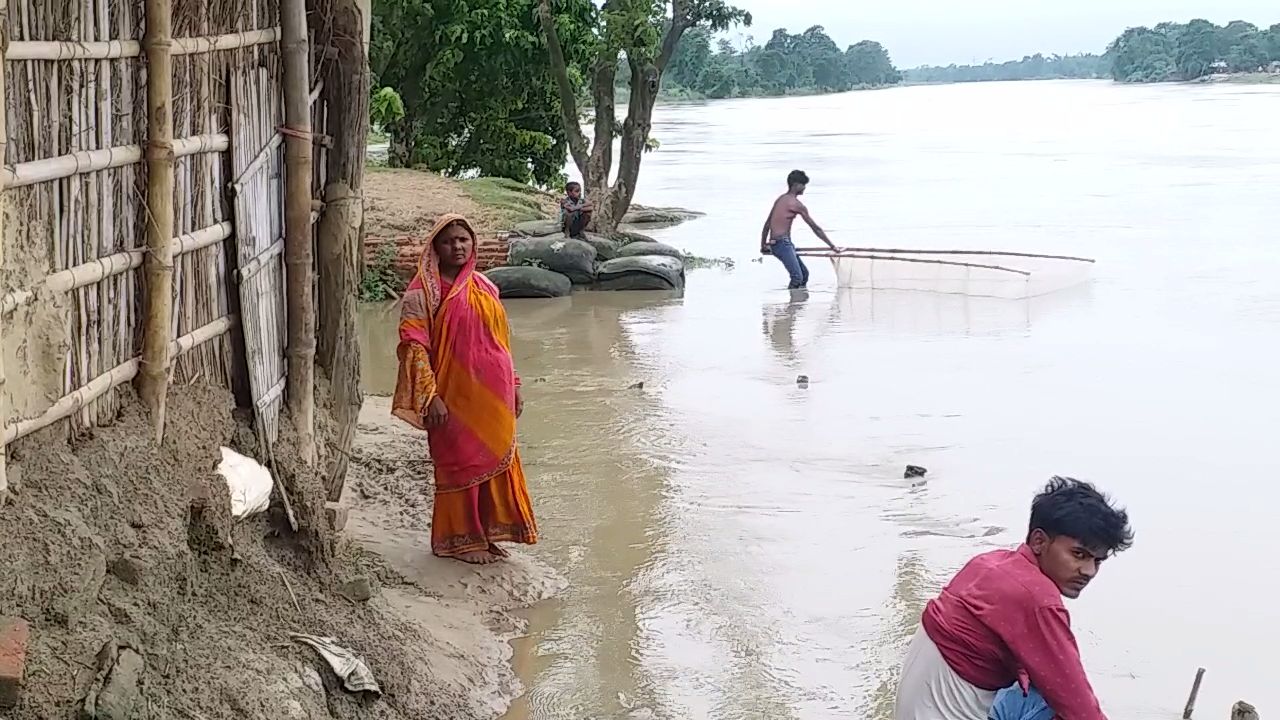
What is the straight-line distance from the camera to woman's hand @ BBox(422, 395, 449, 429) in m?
5.41

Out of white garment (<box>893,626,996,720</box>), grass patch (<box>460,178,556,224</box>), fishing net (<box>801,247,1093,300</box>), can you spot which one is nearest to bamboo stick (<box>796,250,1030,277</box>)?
fishing net (<box>801,247,1093,300</box>)

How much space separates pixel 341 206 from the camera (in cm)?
519

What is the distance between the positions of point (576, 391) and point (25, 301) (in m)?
6.57

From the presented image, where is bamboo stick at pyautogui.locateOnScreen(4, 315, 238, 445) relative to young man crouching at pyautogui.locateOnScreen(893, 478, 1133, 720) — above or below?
above

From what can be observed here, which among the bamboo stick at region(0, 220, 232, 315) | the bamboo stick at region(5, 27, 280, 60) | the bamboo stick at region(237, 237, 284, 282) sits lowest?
the bamboo stick at region(237, 237, 284, 282)

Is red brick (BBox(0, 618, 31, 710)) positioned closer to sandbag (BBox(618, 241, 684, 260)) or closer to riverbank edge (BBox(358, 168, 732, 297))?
riverbank edge (BBox(358, 168, 732, 297))

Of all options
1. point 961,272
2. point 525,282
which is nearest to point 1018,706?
point 525,282

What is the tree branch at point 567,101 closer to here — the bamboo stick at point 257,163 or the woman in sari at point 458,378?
the woman in sari at point 458,378

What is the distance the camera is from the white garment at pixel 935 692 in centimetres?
311

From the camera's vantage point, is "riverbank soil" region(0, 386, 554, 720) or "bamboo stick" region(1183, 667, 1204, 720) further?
"bamboo stick" region(1183, 667, 1204, 720)

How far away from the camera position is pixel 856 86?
12462 centimetres

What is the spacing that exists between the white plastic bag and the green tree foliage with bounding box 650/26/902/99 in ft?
229

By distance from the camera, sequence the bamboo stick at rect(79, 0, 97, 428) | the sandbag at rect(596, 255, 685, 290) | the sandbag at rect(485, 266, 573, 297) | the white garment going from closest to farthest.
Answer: the white garment → the bamboo stick at rect(79, 0, 97, 428) → the sandbag at rect(485, 266, 573, 297) → the sandbag at rect(596, 255, 685, 290)

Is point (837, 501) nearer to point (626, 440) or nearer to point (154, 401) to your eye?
point (626, 440)
